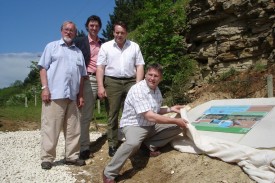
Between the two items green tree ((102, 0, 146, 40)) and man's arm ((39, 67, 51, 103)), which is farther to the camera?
green tree ((102, 0, 146, 40))

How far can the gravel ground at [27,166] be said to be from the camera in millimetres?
4489

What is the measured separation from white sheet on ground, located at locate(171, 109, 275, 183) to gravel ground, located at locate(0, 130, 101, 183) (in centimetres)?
164

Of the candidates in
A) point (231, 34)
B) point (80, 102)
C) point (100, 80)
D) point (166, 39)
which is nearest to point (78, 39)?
point (100, 80)

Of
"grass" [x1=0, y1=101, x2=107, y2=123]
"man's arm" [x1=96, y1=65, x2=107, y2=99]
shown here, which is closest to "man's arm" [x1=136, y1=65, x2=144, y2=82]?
"man's arm" [x1=96, y1=65, x2=107, y2=99]

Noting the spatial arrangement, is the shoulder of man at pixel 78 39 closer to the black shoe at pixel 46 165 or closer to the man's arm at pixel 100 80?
the man's arm at pixel 100 80

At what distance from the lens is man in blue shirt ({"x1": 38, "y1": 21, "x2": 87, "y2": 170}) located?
4547mm

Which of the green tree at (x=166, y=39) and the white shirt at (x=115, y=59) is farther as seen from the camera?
the green tree at (x=166, y=39)

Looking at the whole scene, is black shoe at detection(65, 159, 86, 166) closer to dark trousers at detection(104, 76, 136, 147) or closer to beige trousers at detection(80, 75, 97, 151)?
beige trousers at detection(80, 75, 97, 151)

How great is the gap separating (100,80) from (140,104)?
2.80 ft

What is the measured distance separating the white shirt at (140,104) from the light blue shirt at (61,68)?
88cm

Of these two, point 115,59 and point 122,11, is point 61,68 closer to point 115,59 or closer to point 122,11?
point 115,59

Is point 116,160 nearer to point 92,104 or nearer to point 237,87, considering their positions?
point 92,104

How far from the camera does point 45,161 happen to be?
471 cm

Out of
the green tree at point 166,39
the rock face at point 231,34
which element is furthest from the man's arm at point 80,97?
the green tree at point 166,39
